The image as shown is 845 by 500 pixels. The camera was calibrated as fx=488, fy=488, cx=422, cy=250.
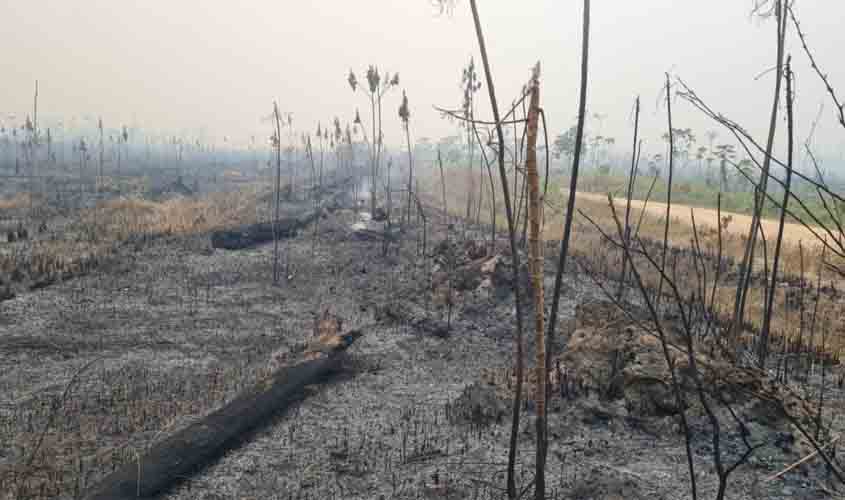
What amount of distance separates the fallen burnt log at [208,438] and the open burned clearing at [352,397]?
6.4 inches

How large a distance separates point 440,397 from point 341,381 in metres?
2.01

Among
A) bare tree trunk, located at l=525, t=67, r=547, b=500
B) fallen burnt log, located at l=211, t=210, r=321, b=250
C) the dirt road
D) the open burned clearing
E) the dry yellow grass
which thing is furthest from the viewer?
the dirt road

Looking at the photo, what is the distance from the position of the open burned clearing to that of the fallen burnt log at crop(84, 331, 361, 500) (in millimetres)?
162

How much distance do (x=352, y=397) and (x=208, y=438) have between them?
281cm

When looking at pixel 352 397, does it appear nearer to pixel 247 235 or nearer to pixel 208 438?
pixel 208 438

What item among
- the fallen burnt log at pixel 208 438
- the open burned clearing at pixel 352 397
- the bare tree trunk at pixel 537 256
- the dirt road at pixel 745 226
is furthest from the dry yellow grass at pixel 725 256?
the fallen burnt log at pixel 208 438

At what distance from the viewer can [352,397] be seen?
8.96 metres

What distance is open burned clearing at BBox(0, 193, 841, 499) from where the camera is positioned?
6.15 metres

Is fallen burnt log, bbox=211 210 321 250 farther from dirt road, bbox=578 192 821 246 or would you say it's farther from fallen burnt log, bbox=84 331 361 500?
dirt road, bbox=578 192 821 246

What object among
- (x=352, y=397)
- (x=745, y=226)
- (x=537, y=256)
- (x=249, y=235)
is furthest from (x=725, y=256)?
(x=249, y=235)

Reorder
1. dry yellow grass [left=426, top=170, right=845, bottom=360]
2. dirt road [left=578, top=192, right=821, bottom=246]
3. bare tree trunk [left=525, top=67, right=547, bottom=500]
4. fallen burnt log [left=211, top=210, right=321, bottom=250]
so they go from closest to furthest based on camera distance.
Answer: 1. bare tree trunk [left=525, top=67, right=547, bottom=500]
2. dry yellow grass [left=426, top=170, right=845, bottom=360]
3. fallen burnt log [left=211, top=210, right=321, bottom=250]
4. dirt road [left=578, top=192, right=821, bottom=246]

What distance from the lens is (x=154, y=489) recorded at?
5.76 m

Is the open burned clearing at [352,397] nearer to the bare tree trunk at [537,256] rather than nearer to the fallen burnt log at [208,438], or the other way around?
the fallen burnt log at [208,438]

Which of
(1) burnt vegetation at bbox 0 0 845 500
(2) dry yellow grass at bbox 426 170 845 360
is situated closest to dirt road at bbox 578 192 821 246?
(2) dry yellow grass at bbox 426 170 845 360
